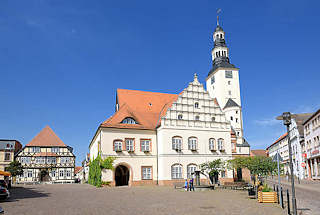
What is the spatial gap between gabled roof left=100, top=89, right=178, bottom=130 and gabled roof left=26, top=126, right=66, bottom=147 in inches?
1024

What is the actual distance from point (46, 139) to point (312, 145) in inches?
1969

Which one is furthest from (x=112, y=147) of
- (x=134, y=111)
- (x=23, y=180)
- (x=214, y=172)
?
(x=23, y=180)

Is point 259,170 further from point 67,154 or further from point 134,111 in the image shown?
point 67,154

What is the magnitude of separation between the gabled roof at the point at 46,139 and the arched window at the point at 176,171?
33.2m

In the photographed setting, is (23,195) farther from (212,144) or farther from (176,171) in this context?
(212,144)

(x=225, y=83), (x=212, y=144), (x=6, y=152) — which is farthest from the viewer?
(x=6, y=152)

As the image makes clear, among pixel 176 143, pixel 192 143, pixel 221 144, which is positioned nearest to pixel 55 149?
pixel 176 143

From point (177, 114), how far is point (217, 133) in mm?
6119

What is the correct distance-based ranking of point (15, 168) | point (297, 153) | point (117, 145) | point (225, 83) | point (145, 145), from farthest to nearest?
1. point (297, 153)
2. point (15, 168)
3. point (225, 83)
4. point (145, 145)
5. point (117, 145)

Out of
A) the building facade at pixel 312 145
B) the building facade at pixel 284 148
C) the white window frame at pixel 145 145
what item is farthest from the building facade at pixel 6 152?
the building facade at pixel 284 148

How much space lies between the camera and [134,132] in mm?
36812

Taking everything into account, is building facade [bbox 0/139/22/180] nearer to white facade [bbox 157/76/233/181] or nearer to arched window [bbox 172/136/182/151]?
white facade [bbox 157/76/233/181]

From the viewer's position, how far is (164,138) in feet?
119

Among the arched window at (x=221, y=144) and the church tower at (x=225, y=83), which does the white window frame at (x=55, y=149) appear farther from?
the arched window at (x=221, y=144)
